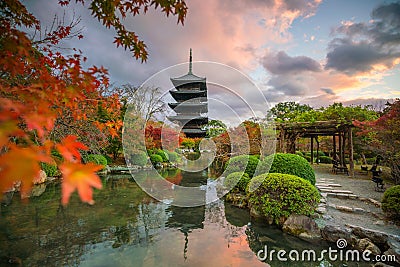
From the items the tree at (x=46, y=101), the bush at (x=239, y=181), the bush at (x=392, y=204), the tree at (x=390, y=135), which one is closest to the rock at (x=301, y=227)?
the bush at (x=392, y=204)

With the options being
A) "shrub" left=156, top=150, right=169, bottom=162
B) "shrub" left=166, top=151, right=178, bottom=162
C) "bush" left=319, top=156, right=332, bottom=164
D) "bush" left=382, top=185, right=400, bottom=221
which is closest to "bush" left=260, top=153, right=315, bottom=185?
"bush" left=382, top=185, right=400, bottom=221

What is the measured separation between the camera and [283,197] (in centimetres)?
406

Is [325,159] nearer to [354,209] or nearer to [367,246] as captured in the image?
[354,209]

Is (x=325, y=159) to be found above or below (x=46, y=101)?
below

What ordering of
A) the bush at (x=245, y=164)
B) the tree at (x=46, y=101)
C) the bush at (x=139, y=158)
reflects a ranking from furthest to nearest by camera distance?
the bush at (x=139, y=158), the bush at (x=245, y=164), the tree at (x=46, y=101)

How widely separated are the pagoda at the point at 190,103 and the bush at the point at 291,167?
43.9 feet

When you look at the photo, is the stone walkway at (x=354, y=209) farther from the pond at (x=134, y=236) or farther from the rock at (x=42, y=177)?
the rock at (x=42, y=177)

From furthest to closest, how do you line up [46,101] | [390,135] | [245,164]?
1. [245,164]
2. [390,135]
3. [46,101]

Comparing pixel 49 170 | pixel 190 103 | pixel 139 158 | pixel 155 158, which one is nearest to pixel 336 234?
pixel 49 170

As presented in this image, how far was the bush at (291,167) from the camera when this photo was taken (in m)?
5.15

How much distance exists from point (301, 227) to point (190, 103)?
57.8ft

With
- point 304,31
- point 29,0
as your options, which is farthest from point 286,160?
point 29,0

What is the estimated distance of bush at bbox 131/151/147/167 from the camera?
42.8 ft

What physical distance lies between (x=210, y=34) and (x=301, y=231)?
16.6 feet
